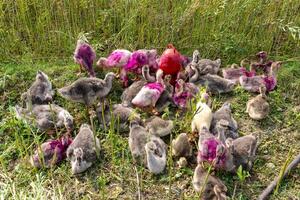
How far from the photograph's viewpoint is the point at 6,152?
4.63m

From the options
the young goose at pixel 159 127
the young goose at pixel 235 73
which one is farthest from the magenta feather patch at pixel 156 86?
the young goose at pixel 235 73

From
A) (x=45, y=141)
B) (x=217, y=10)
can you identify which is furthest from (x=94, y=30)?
(x=45, y=141)

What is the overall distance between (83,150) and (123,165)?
0.39 meters

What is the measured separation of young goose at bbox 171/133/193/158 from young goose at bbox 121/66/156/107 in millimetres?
816

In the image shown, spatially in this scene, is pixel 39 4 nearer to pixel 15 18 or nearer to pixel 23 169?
pixel 15 18

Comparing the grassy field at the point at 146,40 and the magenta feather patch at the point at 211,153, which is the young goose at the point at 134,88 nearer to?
the grassy field at the point at 146,40

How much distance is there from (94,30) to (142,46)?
67 cm

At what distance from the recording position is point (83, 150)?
4.41 meters

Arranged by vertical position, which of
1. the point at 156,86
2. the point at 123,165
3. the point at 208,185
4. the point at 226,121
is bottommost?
the point at 123,165

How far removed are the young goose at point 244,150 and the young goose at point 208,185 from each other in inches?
11.4

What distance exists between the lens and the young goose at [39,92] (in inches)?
199

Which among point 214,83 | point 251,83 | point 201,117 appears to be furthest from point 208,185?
point 251,83

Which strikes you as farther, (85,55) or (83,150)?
(85,55)

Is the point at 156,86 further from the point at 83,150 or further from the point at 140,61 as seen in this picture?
the point at 83,150
